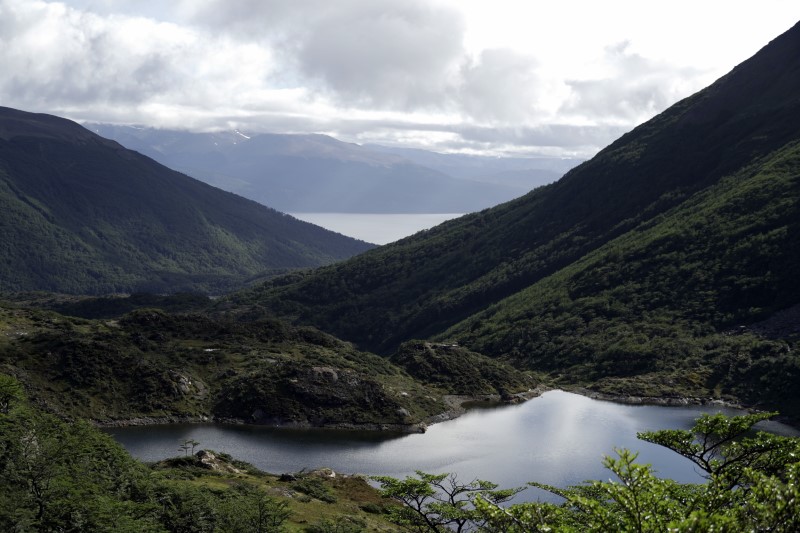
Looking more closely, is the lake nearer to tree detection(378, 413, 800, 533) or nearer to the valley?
Answer: the valley

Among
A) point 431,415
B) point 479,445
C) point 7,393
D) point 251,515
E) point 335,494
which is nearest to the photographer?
point 251,515

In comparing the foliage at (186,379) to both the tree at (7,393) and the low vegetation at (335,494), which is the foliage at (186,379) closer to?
the low vegetation at (335,494)

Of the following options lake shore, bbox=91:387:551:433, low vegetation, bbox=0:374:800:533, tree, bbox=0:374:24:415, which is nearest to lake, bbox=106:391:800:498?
lake shore, bbox=91:387:551:433

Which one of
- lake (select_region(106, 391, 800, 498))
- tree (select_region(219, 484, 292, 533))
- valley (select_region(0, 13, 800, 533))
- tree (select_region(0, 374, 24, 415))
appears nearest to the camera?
valley (select_region(0, 13, 800, 533))

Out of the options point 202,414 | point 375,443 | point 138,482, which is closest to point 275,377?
point 202,414

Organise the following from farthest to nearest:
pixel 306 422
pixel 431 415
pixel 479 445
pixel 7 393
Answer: pixel 431 415
pixel 306 422
pixel 479 445
pixel 7 393

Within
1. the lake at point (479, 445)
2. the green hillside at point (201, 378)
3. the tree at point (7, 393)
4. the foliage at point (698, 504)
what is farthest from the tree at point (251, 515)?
the green hillside at point (201, 378)

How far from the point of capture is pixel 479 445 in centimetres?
11631

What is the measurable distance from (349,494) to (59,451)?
36641 mm

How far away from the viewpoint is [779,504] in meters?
22.8

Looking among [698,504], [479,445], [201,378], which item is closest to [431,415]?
[479,445]

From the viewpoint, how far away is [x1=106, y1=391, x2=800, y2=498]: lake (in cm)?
9981

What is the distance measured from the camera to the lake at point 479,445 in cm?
9981

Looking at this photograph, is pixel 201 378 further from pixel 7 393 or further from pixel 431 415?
pixel 7 393
